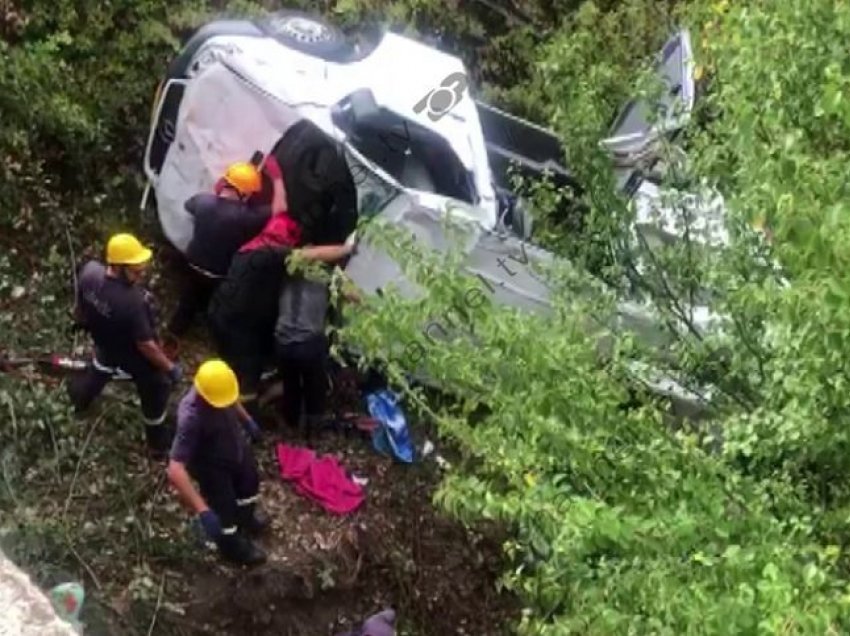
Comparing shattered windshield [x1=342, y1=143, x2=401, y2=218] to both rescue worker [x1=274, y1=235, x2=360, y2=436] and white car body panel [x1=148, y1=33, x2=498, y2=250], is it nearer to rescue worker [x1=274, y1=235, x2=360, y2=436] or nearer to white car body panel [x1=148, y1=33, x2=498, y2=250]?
white car body panel [x1=148, y1=33, x2=498, y2=250]

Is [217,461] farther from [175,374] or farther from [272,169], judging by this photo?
[272,169]

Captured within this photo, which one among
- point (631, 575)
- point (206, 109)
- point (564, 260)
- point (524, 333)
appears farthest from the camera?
point (206, 109)

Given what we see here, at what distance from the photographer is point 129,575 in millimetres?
8180

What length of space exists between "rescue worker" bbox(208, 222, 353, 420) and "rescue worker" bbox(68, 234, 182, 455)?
374 mm

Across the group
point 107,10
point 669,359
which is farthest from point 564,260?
point 107,10

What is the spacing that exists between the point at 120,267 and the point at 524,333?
3.57 metres

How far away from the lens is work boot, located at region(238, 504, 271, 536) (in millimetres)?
8320

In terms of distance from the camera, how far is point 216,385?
25.0ft

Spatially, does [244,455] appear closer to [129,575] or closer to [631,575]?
[129,575]

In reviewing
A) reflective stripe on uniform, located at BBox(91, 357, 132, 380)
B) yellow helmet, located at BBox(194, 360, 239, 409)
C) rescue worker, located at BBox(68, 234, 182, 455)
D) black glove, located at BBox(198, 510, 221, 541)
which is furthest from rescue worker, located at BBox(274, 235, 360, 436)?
black glove, located at BBox(198, 510, 221, 541)

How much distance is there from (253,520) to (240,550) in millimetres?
298

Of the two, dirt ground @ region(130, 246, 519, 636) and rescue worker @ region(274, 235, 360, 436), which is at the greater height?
rescue worker @ region(274, 235, 360, 436)

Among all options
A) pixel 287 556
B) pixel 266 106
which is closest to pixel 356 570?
pixel 287 556

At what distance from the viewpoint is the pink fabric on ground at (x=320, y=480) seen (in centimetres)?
894
